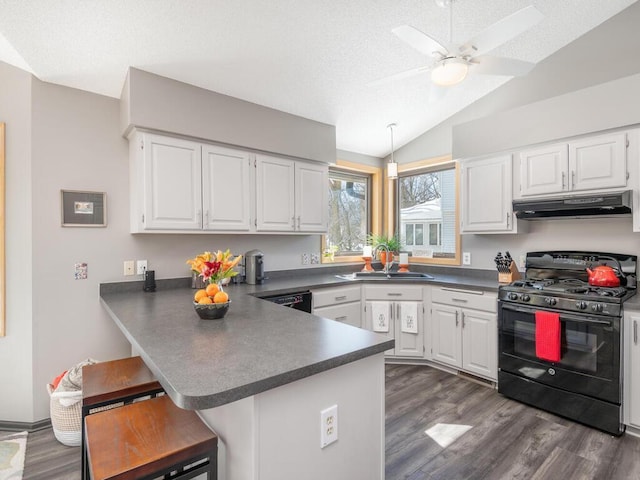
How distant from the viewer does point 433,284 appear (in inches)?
135

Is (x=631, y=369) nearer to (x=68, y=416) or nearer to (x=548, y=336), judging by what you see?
(x=548, y=336)

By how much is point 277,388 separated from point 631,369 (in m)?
2.52

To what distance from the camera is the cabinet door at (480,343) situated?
298 centimetres

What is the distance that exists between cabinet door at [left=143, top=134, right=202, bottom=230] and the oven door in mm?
2671

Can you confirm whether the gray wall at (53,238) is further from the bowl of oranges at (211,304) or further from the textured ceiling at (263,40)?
the bowl of oranges at (211,304)

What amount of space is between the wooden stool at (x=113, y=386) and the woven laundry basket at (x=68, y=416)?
0.66 m

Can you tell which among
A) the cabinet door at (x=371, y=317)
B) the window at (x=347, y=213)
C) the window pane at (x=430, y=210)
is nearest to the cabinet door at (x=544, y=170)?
the window pane at (x=430, y=210)

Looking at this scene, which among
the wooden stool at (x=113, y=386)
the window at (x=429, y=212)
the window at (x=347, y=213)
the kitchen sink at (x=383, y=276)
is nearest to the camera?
the wooden stool at (x=113, y=386)

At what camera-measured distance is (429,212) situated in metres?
4.34

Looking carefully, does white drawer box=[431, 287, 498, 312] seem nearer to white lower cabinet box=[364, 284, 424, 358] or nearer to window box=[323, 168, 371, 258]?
white lower cabinet box=[364, 284, 424, 358]

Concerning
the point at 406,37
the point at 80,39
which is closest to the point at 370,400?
the point at 406,37

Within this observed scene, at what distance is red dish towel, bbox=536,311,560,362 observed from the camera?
2.52m

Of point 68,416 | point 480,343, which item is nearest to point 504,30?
point 480,343

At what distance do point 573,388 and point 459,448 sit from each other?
101 cm
